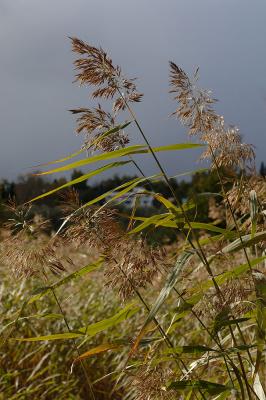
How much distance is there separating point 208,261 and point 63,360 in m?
3.26

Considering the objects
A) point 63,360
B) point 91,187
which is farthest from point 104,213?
point 91,187

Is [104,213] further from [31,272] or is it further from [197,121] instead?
Answer: [197,121]

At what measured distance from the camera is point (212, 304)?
204 cm

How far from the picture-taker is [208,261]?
6.80 ft

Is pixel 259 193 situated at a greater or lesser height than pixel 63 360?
greater

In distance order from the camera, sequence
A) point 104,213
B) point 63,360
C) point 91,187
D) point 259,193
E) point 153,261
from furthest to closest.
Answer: point 91,187
point 63,360
point 259,193
point 104,213
point 153,261

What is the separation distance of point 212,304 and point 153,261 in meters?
0.24

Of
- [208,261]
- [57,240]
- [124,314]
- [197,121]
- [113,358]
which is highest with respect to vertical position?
[197,121]

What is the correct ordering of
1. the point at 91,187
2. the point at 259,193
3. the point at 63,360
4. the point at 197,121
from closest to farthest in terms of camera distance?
the point at 197,121
the point at 259,193
the point at 63,360
the point at 91,187

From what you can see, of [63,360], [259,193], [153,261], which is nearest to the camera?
[153,261]

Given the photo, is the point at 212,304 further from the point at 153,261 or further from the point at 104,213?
the point at 104,213

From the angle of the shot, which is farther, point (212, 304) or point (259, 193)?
point (259, 193)

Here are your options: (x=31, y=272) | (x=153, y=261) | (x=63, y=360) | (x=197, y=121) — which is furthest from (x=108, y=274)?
(x=63, y=360)

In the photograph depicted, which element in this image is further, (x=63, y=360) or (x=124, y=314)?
(x=63, y=360)
